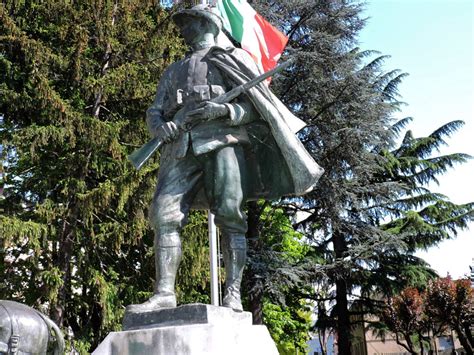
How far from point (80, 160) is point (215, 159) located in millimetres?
10202

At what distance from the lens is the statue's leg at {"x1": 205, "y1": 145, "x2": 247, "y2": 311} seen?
13.6ft

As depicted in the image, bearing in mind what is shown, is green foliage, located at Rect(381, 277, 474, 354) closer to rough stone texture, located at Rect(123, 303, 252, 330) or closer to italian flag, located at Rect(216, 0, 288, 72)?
italian flag, located at Rect(216, 0, 288, 72)

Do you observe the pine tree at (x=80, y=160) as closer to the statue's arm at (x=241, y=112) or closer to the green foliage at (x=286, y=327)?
the green foliage at (x=286, y=327)

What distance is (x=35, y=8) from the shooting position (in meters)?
14.8

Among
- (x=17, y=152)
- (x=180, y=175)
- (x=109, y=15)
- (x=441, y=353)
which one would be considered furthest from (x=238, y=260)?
(x=441, y=353)

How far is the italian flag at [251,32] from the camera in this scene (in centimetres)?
1130

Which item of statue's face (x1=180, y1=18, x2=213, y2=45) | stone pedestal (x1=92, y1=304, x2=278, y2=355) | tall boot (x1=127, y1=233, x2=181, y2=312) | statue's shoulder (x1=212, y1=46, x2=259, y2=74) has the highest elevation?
statue's face (x1=180, y1=18, x2=213, y2=45)

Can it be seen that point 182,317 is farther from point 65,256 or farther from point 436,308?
point 436,308

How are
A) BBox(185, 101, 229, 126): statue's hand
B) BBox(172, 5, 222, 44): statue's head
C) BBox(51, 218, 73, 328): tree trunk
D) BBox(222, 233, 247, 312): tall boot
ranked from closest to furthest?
BBox(222, 233, 247, 312): tall boot
BBox(185, 101, 229, 126): statue's hand
BBox(172, 5, 222, 44): statue's head
BBox(51, 218, 73, 328): tree trunk

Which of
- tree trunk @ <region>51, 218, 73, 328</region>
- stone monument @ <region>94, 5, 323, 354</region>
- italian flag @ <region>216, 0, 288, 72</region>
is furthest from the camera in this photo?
tree trunk @ <region>51, 218, 73, 328</region>

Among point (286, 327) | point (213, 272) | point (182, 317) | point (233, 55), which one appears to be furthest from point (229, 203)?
point (286, 327)

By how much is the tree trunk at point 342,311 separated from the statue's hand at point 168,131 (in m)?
17.3

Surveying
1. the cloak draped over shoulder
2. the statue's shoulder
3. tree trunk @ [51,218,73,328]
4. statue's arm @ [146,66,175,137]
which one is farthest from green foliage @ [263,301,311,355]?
the statue's shoulder

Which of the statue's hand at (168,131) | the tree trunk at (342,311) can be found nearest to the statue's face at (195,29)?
the statue's hand at (168,131)
